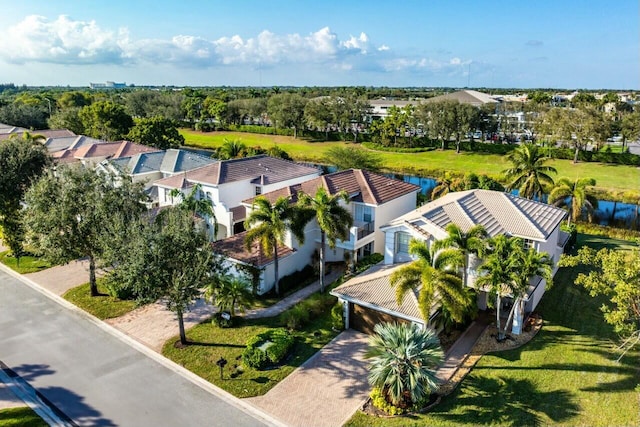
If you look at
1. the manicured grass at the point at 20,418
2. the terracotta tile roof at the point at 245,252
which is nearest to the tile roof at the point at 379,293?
the terracotta tile roof at the point at 245,252

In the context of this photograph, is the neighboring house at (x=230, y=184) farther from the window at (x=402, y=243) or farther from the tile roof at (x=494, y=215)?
the tile roof at (x=494, y=215)

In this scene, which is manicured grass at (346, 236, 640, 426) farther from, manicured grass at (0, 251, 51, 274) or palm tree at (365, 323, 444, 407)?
manicured grass at (0, 251, 51, 274)

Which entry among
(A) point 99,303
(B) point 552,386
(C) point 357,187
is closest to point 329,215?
(C) point 357,187

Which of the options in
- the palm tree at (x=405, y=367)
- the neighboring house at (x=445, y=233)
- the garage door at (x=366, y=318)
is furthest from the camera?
the neighboring house at (x=445, y=233)

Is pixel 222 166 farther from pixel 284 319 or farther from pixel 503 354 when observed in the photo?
pixel 503 354

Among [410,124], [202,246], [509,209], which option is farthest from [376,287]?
[410,124]

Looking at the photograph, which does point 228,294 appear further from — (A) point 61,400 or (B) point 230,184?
(B) point 230,184

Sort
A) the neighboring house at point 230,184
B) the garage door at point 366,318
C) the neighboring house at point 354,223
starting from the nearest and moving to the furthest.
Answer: the garage door at point 366,318
the neighboring house at point 354,223
the neighboring house at point 230,184
